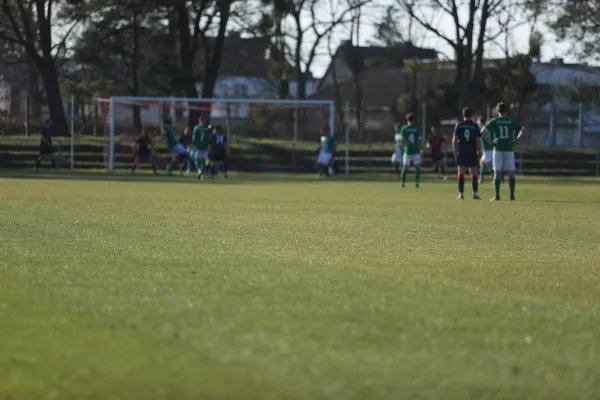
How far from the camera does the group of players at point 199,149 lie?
3675 centimetres

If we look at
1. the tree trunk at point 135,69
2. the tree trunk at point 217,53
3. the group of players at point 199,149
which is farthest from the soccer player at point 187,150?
the tree trunk at point 217,53

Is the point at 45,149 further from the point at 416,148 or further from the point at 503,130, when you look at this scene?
the point at 503,130

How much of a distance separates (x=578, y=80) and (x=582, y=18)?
665cm

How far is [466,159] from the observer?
24.4m

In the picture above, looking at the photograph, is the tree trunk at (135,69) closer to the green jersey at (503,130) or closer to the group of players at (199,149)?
the group of players at (199,149)

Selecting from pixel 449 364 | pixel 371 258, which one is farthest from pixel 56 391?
pixel 371 258

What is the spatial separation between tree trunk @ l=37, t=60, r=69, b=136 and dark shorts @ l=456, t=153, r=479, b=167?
110 ft

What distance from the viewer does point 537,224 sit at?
15.5 m

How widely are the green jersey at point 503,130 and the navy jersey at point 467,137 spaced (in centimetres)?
83

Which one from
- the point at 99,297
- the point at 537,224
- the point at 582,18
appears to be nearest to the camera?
the point at 99,297

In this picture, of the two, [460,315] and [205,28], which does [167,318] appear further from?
[205,28]

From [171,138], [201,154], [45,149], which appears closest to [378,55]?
[171,138]

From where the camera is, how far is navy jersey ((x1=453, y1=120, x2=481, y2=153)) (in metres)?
24.4

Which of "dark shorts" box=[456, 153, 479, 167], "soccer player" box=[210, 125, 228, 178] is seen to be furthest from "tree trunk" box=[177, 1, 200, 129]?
"dark shorts" box=[456, 153, 479, 167]
